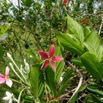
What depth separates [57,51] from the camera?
894 millimetres

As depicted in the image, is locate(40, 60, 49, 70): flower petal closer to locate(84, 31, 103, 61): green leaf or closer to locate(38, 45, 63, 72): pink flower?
locate(38, 45, 63, 72): pink flower

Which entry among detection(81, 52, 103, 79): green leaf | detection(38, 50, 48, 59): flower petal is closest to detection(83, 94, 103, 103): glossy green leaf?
detection(81, 52, 103, 79): green leaf

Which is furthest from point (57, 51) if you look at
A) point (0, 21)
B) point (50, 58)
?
point (0, 21)

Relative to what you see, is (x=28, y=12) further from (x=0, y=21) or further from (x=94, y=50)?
(x=94, y=50)

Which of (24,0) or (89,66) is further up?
(24,0)

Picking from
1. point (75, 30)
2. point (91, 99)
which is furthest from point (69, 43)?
point (91, 99)

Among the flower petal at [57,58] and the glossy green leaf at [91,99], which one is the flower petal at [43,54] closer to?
the flower petal at [57,58]

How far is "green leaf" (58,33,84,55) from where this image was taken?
2.70 feet

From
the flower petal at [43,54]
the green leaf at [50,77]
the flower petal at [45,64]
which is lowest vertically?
the green leaf at [50,77]

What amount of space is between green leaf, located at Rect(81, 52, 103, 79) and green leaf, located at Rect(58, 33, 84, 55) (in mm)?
74

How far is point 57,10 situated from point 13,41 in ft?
1.99

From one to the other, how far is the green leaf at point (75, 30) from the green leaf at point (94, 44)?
6 cm

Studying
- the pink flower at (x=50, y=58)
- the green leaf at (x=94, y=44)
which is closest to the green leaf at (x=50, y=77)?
the pink flower at (x=50, y=58)

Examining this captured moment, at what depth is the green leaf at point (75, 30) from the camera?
2.70 feet
